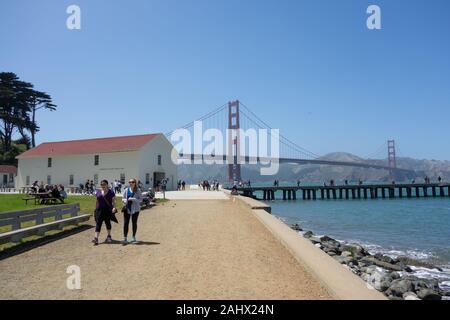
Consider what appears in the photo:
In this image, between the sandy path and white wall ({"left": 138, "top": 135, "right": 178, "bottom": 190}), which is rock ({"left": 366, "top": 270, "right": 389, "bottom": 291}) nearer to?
the sandy path

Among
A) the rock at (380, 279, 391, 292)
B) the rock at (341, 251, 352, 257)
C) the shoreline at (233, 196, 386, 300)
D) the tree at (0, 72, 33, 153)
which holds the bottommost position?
the rock at (341, 251, 352, 257)

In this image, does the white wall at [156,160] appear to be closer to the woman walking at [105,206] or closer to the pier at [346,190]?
the pier at [346,190]

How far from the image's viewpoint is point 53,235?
1073cm

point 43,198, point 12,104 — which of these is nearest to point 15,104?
point 12,104

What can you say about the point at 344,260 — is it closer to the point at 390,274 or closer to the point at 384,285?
the point at 390,274

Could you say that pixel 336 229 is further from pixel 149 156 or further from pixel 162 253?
pixel 149 156

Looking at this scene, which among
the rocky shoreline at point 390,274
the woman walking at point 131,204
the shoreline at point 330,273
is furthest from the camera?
the woman walking at point 131,204

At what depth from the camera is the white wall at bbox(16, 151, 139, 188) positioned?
136 ft

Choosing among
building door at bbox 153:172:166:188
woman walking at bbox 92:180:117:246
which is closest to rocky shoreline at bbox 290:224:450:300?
woman walking at bbox 92:180:117:246

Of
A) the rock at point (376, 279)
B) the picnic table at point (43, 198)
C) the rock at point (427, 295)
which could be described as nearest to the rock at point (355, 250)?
the rock at point (376, 279)

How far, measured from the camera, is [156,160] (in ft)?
145

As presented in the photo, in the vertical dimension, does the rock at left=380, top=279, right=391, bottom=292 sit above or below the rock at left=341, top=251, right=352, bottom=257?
above

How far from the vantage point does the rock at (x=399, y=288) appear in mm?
8797

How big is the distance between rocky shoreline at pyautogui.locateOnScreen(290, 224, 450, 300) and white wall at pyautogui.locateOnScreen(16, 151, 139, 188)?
93.8ft
